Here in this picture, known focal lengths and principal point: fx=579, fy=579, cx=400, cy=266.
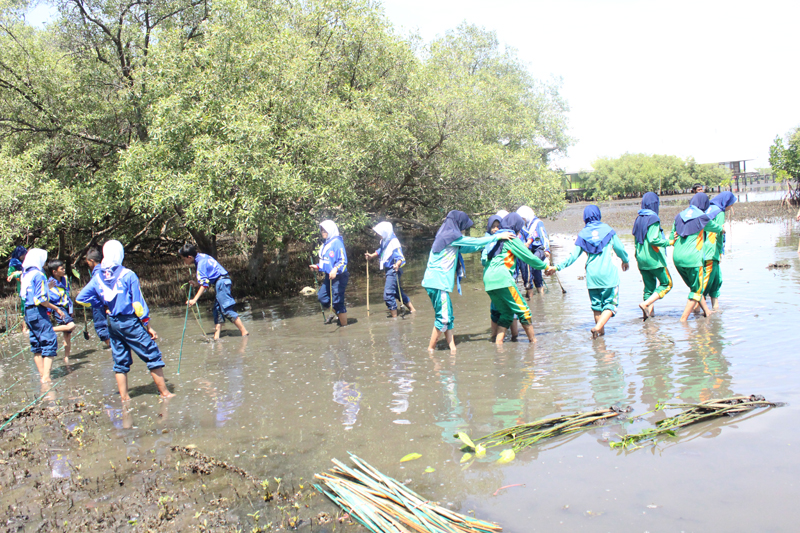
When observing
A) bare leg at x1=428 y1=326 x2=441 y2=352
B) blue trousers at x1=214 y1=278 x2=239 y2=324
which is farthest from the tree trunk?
bare leg at x1=428 y1=326 x2=441 y2=352

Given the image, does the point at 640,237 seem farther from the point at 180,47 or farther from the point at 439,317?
the point at 180,47

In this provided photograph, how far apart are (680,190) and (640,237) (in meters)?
67.0

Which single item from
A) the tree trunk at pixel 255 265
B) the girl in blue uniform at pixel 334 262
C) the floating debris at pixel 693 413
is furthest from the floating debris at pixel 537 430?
the tree trunk at pixel 255 265

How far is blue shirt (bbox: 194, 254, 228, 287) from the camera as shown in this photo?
9.35 meters

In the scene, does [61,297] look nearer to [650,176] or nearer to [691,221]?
[691,221]

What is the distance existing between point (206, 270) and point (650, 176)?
63334mm

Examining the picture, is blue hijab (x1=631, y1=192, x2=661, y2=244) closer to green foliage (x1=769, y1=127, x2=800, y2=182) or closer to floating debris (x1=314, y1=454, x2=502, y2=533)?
floating debris (x1=314, y1=454, x2=502, y2=533)

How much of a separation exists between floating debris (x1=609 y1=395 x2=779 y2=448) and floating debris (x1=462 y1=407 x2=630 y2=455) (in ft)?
1.08

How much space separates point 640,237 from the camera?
8.20 meters

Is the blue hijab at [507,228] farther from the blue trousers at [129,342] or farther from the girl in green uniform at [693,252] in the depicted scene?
the blue trousers at [129,342]

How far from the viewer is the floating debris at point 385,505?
3.35 metres

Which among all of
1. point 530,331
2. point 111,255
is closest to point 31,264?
point 111,255

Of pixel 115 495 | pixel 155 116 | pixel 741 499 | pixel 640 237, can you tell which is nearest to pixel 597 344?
pixel 640 237

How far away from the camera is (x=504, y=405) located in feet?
17.5
